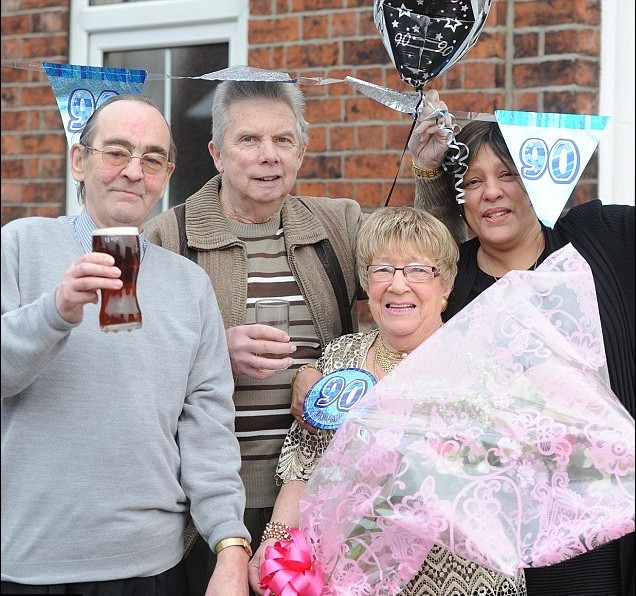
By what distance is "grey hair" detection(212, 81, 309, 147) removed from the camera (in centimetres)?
285

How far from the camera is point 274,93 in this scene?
2857 mm

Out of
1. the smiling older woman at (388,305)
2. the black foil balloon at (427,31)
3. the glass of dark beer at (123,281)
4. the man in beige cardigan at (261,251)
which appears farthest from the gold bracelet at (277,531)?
the black foil balloon at (427,31)

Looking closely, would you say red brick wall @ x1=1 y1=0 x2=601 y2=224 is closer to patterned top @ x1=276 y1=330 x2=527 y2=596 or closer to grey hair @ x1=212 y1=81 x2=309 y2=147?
grey hair @ x1=212 y1=81 x2=309 y2=147

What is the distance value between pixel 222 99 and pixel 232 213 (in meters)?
0.36

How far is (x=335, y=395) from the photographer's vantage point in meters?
2.43

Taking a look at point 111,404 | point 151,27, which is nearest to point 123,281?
point 111,404

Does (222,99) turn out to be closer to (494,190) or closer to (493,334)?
(494,190)

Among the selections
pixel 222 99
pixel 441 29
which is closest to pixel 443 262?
pixel 441 29

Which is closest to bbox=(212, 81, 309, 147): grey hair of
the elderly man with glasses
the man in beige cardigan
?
the man in beige cardigan

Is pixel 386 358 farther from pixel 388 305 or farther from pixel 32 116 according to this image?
pixel 32 116

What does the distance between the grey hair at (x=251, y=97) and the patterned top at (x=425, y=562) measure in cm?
74

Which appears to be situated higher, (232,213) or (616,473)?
(232,213)

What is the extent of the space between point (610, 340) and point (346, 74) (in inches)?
91.3

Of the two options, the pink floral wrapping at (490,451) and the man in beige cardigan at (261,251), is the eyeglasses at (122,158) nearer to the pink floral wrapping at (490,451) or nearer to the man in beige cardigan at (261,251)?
the man in beige cardigan at (261,251)
